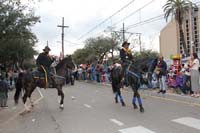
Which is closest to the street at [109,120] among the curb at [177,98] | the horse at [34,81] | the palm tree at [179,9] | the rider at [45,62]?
the horse at [34,81]

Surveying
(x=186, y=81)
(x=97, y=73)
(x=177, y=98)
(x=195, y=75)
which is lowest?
(x=177, y=98)

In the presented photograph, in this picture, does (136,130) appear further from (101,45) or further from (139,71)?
(101,45)

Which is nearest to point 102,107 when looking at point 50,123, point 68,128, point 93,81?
point 50,123

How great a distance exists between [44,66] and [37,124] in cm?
403

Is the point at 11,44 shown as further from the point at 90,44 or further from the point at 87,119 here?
the point at 90,44

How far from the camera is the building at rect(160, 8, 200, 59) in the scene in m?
65.6

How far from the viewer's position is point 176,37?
236ft

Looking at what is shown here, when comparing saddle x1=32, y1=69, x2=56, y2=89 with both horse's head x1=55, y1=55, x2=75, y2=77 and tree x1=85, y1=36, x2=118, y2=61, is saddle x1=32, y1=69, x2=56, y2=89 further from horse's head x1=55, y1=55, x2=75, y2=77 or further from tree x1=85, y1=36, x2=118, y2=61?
tree x1=85, y1=36, x2=118, y2=61

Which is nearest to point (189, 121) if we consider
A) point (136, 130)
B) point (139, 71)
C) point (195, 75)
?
point (136, 130)

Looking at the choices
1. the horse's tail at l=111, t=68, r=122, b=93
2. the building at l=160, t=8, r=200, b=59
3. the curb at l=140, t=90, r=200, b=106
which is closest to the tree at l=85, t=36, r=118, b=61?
the building at l=160, t=8, r=200, b=59

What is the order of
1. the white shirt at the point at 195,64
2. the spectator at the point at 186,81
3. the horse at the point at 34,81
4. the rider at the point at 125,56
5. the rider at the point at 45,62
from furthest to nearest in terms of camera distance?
the spectator at the point at 186,81 → the white shirt at the point at 195,64 → the horse at the point at 34,81 → the rider at the point at 45,62 → the rider at the point at 125,56

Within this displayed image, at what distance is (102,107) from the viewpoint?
55.6 feet

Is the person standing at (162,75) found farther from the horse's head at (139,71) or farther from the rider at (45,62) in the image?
the rider at (45,62)

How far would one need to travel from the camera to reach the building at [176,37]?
65.6 m
